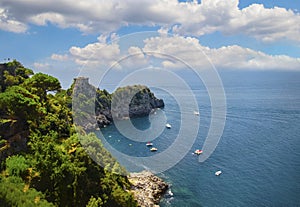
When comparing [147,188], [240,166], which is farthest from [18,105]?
[240,166]

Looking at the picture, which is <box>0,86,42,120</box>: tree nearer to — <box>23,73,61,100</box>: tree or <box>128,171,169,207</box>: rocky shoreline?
<box>23,73,61,100</box>: tree

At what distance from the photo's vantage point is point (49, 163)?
879 inches

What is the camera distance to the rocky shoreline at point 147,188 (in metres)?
30.7

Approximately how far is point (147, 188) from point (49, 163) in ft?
48.4

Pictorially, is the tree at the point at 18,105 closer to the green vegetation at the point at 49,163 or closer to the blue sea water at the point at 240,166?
the green vegetation at the point at 49,163

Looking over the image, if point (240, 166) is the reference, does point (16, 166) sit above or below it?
above

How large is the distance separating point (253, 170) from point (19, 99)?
32.5m

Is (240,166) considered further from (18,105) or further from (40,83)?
(18,105)

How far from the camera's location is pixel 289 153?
4591 cm

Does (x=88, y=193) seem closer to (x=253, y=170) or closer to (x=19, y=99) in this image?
(x=19, y=99)

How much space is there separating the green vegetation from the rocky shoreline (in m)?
2.32

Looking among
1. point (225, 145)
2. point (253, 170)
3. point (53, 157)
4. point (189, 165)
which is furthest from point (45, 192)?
point (225, 145)

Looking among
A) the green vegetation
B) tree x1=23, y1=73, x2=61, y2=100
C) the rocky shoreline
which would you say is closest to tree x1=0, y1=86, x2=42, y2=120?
the green vegetation

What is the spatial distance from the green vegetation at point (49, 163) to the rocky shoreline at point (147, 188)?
2325mm
